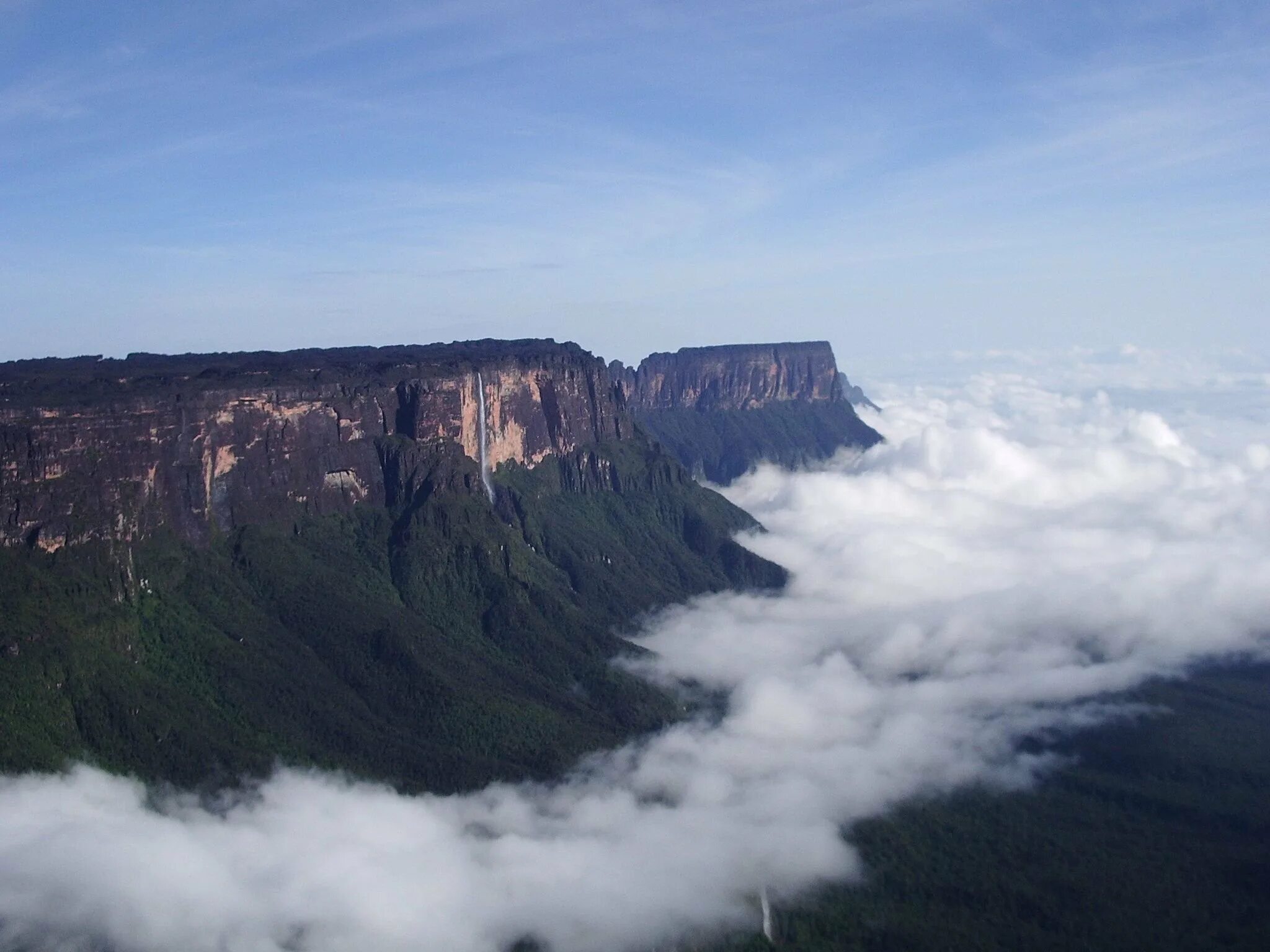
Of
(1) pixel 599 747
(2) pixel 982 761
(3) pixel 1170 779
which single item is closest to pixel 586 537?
(1) pixel 599 747

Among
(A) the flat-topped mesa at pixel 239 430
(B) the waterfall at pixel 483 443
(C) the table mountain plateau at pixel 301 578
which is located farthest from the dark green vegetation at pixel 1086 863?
(B) the waterfall at pixel 483 443

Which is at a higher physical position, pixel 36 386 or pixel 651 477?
pixel 36 386

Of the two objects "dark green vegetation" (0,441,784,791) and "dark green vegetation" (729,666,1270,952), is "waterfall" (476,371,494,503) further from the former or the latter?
"dark green vegetation" (729,666,1270,952)

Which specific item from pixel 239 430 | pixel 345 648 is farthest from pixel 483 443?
pixel 345 648

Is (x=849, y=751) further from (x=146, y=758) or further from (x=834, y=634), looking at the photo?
(x=146, y=758)

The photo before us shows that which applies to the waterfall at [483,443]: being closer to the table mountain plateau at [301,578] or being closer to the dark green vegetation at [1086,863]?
the table mountain plateau at [301,578]
